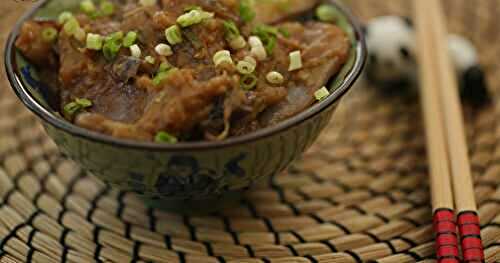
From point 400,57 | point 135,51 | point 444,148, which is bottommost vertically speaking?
point 444,148

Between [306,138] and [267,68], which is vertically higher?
[267,68]

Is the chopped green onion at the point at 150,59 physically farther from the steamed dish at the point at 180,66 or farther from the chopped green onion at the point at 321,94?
the chopped green onion at the point at 321,94

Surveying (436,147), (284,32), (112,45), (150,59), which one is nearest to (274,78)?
(284,32)

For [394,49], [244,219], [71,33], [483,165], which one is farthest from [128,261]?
[394,49]

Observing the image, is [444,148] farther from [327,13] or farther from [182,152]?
[182,152]

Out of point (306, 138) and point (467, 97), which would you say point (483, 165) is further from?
point (306, 138)

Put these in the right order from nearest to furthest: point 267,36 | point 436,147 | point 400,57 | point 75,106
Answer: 1. point 75,106
2. point 267,36
3. point 436,147
4. point 400,57

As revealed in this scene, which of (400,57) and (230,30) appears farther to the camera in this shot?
(400,57)
